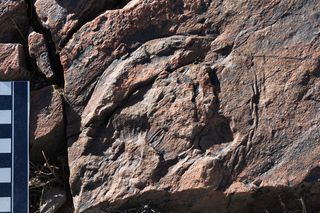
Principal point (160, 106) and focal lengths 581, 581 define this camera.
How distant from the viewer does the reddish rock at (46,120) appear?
10.7 ft

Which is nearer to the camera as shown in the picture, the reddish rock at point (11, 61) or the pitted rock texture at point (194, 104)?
the pitted rock texture at point (194, 104)

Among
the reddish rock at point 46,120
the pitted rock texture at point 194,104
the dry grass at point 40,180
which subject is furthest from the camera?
the dry grass at point 40,180

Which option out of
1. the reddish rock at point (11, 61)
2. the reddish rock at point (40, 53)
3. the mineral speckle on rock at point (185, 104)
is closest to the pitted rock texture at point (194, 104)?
the mineral speckle on rock at point (185, 104)

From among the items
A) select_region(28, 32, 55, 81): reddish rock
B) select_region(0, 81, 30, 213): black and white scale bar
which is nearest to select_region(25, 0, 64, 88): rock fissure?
select_region(28, 32, 55, 81): reddish rock

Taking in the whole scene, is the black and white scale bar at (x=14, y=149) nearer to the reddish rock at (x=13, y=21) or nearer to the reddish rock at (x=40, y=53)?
the reddish rock at (x=40, y=53)

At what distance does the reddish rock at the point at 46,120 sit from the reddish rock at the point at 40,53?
0.31 ft

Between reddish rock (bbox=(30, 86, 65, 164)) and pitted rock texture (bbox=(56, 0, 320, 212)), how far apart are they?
2.9 inches

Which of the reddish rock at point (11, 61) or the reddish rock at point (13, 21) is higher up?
the reddish rock at point (13, 21)

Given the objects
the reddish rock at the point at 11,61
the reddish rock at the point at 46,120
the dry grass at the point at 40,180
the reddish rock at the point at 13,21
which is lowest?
the dry grass at the point at 40,180

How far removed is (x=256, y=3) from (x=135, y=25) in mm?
672

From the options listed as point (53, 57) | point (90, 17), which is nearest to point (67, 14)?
point (90, 17)

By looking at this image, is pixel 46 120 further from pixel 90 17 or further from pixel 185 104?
pixel 185 104

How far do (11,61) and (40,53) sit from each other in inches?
6.7

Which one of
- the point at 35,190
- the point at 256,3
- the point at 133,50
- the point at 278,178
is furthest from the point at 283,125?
the point at 35,190
